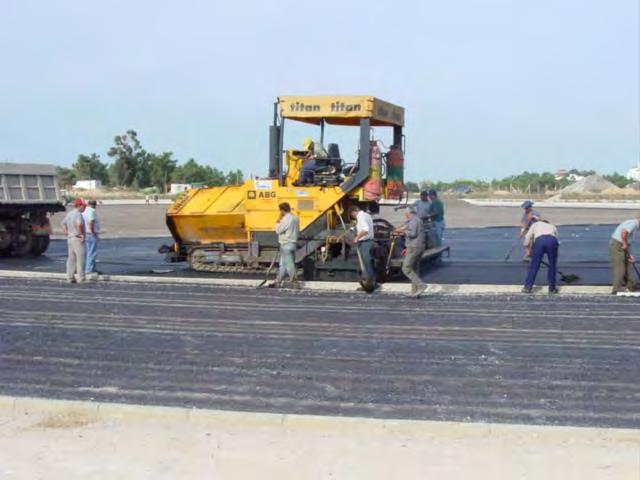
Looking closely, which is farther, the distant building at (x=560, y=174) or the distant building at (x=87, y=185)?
the distant building at (x=560, y=174)

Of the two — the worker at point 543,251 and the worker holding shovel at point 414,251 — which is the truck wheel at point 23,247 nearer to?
the worker holding shovel at point 414,251

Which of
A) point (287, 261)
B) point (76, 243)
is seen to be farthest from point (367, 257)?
point (76, 243)

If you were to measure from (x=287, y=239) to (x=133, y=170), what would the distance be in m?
83.0

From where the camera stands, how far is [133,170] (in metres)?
95.6

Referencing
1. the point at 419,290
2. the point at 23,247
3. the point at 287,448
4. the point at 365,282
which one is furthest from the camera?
the point at 23,247

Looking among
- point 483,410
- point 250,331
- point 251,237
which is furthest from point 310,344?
point 251,237

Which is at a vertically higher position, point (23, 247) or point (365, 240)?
point (365, 240)

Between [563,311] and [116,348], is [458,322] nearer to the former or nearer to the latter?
[563,311]

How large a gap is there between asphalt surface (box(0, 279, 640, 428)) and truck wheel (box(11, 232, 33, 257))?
8887 millimetres

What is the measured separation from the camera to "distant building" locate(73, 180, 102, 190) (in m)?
90.0

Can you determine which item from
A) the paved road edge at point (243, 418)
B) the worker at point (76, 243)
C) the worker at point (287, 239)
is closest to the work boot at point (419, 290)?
the worker at point (287, 239)

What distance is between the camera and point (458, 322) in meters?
11.8

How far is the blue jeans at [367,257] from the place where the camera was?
14.6 meters

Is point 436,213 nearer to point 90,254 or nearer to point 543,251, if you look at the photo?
point 543,251
